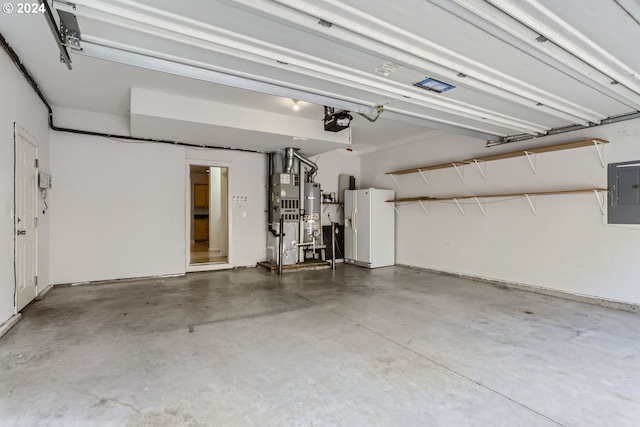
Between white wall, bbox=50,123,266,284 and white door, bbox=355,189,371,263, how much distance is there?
3.11 meters

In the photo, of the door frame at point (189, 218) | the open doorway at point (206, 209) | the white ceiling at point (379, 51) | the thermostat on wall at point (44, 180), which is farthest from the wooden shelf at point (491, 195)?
the thermostat on wall at point (44, 180)

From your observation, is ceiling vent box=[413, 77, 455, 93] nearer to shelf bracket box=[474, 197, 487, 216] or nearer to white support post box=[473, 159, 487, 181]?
white support post box=[473, 159, 487, 181]

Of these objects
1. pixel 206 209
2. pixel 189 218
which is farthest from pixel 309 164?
pixel 206 209

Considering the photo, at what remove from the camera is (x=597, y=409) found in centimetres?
195

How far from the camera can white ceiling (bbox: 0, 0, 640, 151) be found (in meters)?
1.97

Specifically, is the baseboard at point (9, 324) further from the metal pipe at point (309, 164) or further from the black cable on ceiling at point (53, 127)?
the metal pipe at point (309, 164)

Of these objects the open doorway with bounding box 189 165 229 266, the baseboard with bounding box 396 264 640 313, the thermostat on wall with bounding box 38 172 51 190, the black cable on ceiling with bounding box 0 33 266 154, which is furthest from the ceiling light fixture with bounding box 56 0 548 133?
the open doorway with bounding box 189 165 229 266

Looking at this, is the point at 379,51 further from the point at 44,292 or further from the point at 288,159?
the point at 44,292

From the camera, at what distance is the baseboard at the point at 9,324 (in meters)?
3.01

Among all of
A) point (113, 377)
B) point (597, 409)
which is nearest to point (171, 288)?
point (113, 377)

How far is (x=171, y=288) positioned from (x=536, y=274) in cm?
557

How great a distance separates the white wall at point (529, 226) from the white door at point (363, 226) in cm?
84

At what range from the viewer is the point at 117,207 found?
540 centimetres

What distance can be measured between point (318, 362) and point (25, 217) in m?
3.90
